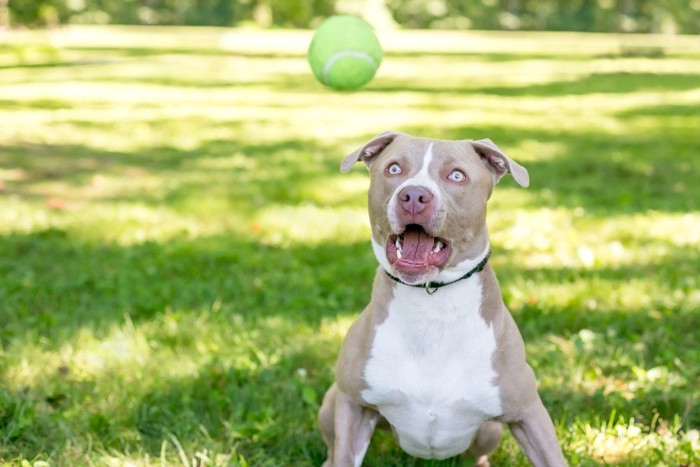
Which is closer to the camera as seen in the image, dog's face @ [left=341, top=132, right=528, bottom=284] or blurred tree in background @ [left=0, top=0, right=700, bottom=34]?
dog's face @ [left=341, top=132, right=528, bottom=284]

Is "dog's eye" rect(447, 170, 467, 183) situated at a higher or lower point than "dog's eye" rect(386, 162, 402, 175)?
higher

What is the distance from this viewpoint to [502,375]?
279cm

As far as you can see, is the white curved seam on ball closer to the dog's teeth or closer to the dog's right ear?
the dog's right ear

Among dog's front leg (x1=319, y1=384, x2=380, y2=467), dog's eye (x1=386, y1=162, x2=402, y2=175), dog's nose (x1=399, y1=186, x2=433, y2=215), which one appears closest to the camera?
dog's nose (x1=399, y1=186, x2=433, y2=215)

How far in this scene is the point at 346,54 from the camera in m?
4.23

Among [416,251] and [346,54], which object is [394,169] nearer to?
[416,251]

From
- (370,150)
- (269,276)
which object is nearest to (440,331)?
(370,150)

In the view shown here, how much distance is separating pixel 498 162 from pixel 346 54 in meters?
1.49

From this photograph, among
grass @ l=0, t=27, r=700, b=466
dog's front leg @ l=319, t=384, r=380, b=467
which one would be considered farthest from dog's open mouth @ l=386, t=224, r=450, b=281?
grass @ l=0, t=27, r=700, b=466

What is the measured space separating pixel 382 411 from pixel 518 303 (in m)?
1.99

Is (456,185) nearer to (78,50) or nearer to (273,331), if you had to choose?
(273,331)

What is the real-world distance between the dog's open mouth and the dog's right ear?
372 mm

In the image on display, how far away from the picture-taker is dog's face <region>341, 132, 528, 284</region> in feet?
8.63

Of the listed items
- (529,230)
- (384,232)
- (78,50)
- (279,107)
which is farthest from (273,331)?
(78,50)
